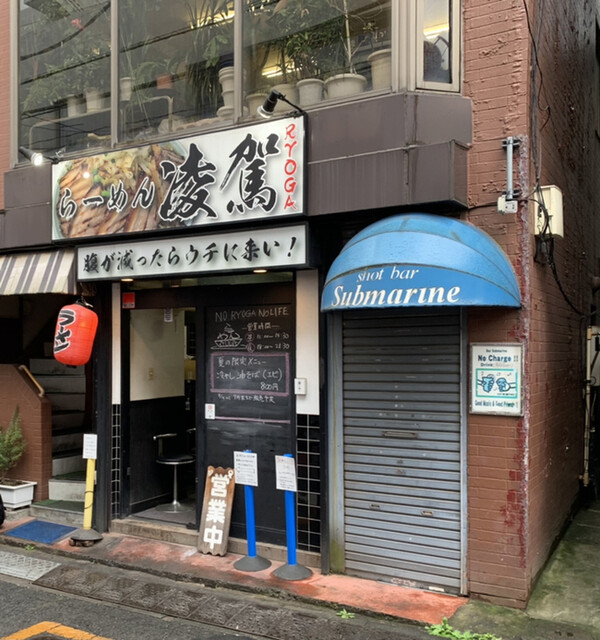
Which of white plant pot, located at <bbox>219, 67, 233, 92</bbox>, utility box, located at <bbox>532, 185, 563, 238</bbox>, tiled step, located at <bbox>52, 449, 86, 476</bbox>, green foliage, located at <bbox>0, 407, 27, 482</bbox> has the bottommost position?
tiled step, located at <bbox>52, 449, 86, 476</bbox>

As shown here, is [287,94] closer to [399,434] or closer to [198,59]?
[198,59]

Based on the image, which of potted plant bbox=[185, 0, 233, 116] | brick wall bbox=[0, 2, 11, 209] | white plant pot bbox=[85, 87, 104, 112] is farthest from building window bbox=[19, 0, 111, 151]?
potted plant bbox=[185, 0, 233, 116]

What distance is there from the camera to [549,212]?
18.7ft

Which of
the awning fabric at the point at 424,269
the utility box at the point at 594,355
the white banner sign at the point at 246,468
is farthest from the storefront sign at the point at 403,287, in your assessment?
the utility box at the point at 594,355

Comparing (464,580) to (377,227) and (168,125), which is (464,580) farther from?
(168,125)

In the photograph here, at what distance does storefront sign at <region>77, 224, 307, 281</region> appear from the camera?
6.12 meters

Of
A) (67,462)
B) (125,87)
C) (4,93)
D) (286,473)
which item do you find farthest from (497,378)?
(4,93)

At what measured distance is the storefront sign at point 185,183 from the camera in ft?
20.1

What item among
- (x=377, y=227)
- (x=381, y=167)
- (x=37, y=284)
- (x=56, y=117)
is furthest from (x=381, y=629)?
(x=56, y=117)

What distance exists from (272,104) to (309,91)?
0.67m

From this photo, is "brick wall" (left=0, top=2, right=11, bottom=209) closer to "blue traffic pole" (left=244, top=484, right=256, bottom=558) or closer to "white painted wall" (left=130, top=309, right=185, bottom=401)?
"white painted wall" (left=130, top=309, right=185, bottom=401)

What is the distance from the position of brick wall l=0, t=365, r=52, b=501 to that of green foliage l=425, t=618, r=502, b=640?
6057 mm

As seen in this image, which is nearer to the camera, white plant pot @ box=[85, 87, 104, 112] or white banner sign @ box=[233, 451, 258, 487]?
white banner sign @ box=[233, 451, 258, 487]

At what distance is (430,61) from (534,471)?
394cm
